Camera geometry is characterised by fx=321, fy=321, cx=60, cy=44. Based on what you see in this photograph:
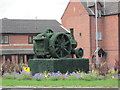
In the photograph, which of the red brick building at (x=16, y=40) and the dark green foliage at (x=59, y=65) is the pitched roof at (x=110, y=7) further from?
the dark green foliage at (x=59, y=65)

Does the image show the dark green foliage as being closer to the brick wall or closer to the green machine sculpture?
the green machine sculpture

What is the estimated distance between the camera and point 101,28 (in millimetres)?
49938

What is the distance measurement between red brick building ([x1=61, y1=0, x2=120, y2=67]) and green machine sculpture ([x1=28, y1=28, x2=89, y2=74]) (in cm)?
2316

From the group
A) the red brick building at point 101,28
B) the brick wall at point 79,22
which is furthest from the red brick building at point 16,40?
the red brick building at point 101,28

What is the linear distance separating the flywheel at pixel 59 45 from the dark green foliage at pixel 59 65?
76 centimetres

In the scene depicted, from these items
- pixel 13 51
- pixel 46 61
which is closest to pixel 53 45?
pixel 46 61

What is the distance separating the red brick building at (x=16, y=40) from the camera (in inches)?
1866

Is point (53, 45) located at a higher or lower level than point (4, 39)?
lower

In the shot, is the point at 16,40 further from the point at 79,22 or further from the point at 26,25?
the point at 79,22

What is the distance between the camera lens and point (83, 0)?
51625 mm

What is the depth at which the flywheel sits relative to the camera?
23.8 meters

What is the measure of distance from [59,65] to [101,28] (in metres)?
27.6

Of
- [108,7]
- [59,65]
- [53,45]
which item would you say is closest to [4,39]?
[108,7]

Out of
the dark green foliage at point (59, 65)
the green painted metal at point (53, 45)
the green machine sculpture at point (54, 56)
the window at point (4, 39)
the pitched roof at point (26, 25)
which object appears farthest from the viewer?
the pitched roof at point (26, 25)
